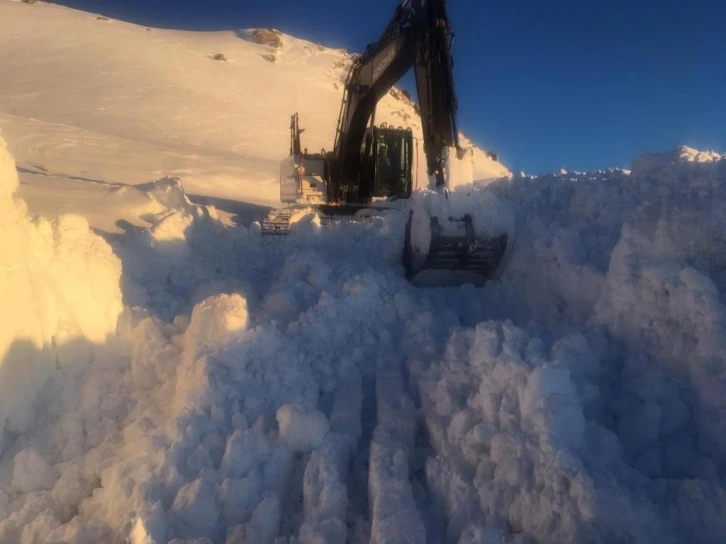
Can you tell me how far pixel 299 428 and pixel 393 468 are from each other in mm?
685

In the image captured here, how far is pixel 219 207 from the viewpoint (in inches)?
461

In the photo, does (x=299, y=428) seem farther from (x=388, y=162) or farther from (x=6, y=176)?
(x=388, y=162)

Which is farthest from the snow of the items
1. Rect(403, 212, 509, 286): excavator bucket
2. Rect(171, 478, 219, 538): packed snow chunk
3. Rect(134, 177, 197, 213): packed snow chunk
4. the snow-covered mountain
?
the snow-covered mountain

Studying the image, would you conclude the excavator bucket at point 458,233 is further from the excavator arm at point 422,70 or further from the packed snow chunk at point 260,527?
the packed snow chunk at point 260,527

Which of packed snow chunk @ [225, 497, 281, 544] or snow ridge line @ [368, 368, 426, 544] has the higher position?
snow ridge line @ [368, 368, 426, 544]

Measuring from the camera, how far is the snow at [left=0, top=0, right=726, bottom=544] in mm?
3293

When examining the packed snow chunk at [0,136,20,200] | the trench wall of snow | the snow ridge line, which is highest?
the packed snow chunk at [0,136,20,200]

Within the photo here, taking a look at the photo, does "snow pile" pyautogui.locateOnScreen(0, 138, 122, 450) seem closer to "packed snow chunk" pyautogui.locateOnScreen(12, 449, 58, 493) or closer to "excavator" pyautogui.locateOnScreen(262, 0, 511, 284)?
"packed snow chunk" pyautogui.locateOnScreen(12, 449, 58, 493)

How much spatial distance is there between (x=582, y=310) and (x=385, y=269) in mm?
2239

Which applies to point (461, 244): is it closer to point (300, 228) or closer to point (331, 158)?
point (300, 228)

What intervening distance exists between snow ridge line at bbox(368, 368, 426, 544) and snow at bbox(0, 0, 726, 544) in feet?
0.05

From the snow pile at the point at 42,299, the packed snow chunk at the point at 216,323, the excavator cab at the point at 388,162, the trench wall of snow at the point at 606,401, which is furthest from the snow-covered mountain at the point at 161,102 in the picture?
the trench wall of snow at the point at 606,401

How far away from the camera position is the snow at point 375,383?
3293 millimetres

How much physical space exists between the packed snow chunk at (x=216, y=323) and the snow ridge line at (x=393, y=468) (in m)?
1.22
